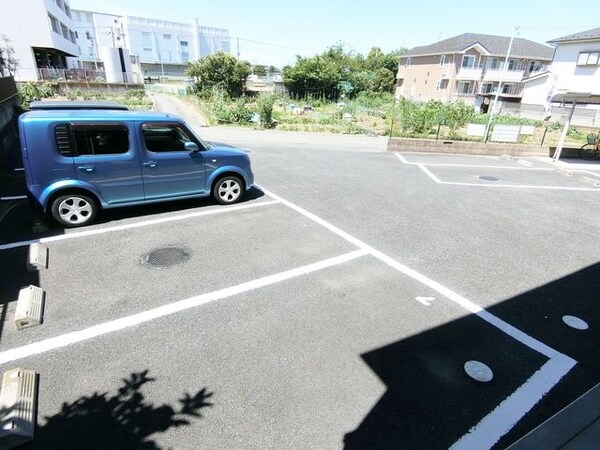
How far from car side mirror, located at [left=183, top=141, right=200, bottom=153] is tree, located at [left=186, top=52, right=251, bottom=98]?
→ 30.5m

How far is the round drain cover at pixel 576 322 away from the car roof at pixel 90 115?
22.3 ft

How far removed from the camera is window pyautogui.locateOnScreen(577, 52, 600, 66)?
28419 mm

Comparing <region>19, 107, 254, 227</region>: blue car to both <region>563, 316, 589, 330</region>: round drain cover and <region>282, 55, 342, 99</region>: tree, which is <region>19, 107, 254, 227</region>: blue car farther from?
<region>282, 55, 342, 99</region>: tree

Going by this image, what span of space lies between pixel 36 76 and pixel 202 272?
33.0 meters

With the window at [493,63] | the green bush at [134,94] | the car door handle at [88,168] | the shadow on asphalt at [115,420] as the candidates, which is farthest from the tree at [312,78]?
the shadow on asphalt at [115,420]

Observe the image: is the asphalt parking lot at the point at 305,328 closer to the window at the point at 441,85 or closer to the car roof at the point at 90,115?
the car roof at the point at 90,115

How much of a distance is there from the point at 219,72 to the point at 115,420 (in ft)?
123

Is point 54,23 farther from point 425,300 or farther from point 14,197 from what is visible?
point 425,300

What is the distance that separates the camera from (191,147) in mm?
6508

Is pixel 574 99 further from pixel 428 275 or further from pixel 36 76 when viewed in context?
pixel 36 76

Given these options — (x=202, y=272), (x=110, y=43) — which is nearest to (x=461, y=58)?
(x=202, y=272)

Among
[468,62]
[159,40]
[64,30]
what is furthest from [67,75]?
[159,40]

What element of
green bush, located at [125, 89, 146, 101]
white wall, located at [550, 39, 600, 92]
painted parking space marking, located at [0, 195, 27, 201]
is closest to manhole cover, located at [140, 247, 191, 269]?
painted parking space marking, located at [0, 195, 27, 201]

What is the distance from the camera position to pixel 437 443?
8.37 feet
